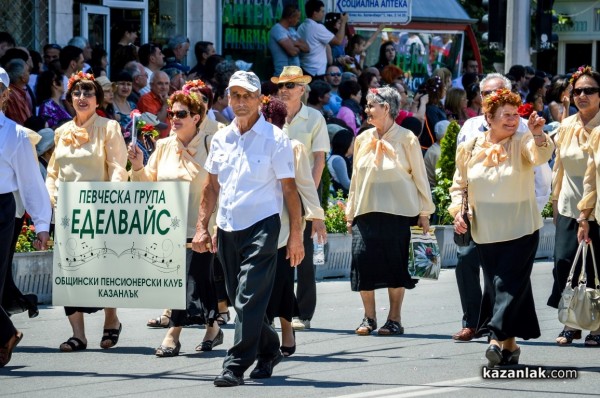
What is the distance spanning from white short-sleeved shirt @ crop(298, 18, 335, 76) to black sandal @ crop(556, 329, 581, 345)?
9.85 m

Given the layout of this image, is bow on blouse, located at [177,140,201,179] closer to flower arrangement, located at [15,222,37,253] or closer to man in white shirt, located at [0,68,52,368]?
man in white shirt, located at [0,68,52,368]

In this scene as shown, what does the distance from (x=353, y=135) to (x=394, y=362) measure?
7.08m

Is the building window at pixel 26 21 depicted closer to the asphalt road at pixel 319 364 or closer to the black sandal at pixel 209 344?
the asphalt road at pixel 319 364

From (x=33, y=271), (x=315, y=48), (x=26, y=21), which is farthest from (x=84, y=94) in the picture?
(x=315, y=48)

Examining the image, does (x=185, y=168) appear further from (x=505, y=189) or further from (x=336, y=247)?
(x=336, y=247)

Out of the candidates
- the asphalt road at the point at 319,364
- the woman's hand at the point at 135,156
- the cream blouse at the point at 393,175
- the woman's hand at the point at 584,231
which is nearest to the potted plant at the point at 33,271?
the asphalt road at the point at 319,364

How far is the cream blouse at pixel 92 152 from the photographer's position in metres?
10.5

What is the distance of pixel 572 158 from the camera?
1072 centimetres

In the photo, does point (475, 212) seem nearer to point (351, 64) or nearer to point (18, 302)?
point (18, 302)

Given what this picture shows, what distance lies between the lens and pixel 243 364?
8.90 metres

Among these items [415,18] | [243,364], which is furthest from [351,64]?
[243,364]

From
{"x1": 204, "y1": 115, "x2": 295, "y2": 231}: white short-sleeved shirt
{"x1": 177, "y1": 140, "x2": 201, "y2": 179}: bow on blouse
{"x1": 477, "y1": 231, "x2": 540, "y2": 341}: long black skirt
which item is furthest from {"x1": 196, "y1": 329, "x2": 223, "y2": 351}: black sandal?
{"x1": 477, "y1": 231, "x2": 540, "y2": 341}: long black skirt

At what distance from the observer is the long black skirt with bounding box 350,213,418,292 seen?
11492 millimetres

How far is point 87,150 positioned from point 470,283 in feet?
9.73
